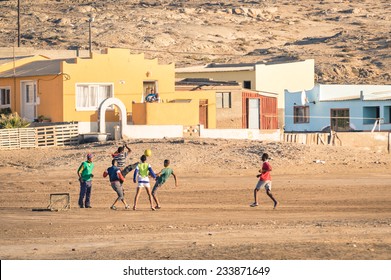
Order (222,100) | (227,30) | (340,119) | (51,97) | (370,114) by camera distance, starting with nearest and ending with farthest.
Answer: (51,97) < (222,100) < (370,114) < (340,119) < (227,30)

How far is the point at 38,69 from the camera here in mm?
49188

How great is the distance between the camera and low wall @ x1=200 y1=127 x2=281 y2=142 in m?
46.5

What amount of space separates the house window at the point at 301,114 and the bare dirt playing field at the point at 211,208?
14.7 metres

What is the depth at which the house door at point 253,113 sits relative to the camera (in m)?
51.8

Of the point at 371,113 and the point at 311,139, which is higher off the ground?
the point at 371,113

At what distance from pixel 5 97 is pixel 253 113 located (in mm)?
10204

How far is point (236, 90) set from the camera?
168ft

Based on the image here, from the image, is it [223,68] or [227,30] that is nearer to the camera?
[223,68]

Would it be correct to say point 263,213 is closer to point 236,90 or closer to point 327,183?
point 327,183

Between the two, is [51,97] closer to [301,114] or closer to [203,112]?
[203,112]

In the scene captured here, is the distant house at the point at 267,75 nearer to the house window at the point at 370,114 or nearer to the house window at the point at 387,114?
the house window at the point at 370,114

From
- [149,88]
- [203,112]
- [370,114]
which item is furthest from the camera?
[370,114]

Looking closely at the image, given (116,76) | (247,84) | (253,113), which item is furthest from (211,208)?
(247,84)

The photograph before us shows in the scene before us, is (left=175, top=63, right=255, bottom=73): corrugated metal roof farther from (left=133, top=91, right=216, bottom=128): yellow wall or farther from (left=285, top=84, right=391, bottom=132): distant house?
(left=133, top=91, right=216, bottom=128): yellow wall
